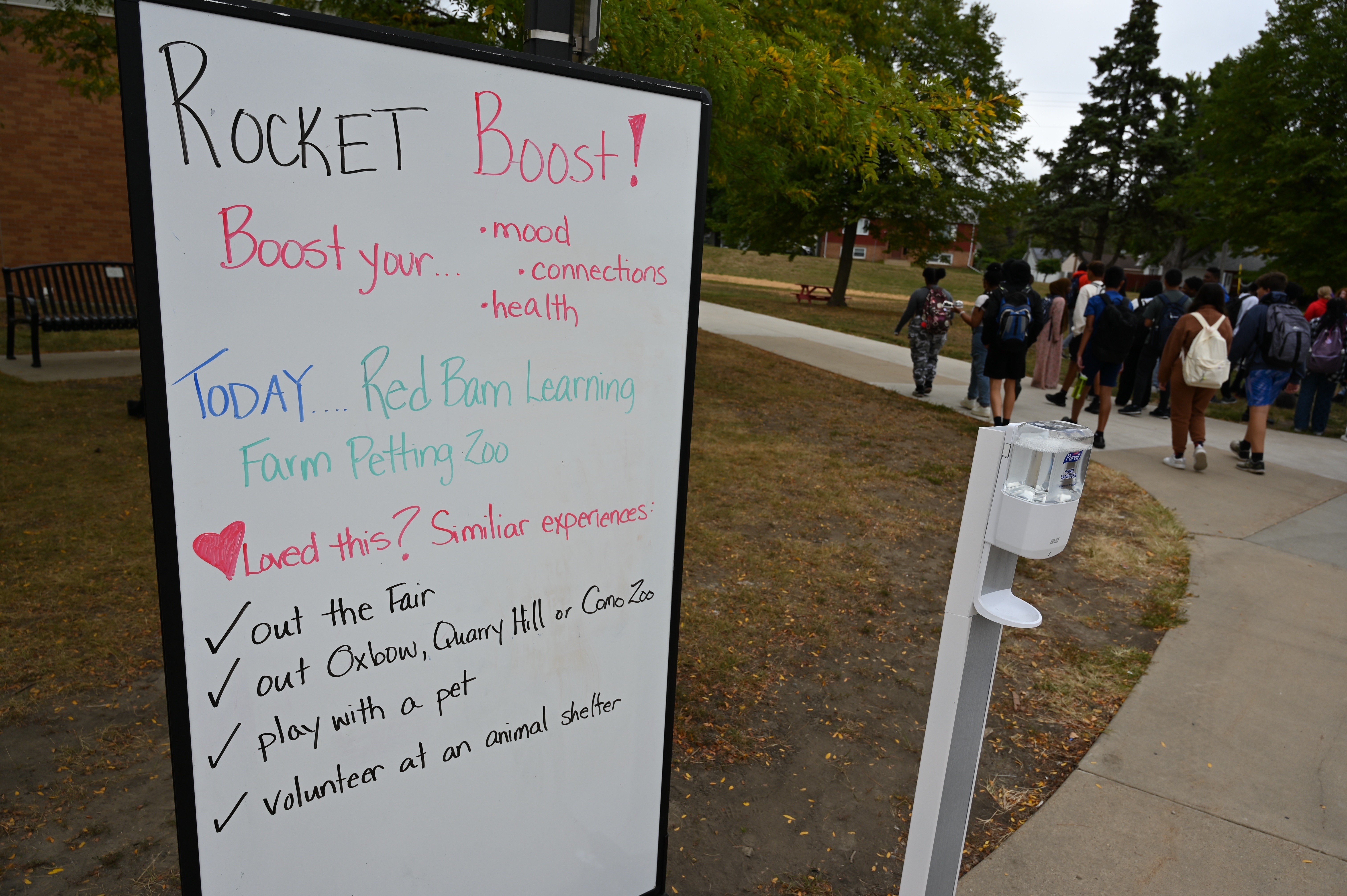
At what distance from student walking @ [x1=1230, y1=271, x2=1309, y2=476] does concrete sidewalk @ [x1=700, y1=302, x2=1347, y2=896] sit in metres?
1.53

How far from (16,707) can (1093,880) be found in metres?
3.86

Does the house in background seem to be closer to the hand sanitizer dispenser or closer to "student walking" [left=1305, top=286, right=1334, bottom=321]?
"student walking" [left=1305, top=286, right=1334, bottom=321]

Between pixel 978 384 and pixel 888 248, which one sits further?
pixel 888 248

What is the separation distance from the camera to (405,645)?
6.17 feet

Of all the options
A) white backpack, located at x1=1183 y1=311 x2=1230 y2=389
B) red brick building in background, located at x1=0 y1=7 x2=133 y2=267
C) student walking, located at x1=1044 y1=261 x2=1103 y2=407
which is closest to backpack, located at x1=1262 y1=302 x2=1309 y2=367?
white backpack, located at x1=1183 y1=311 x2=1230 y2=389

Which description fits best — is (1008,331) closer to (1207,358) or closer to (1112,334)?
(1112,334)

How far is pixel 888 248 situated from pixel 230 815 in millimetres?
27879

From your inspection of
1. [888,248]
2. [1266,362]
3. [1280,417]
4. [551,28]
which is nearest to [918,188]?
[888,248]

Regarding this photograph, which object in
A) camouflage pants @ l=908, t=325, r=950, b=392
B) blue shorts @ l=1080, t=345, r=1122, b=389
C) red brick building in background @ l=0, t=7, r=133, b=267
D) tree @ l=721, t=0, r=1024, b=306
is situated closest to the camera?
blue shorts @ l=1080, t=345, r=1122, b=389

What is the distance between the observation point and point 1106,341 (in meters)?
7.85

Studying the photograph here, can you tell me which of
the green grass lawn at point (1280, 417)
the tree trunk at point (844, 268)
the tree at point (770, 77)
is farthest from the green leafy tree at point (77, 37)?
the tree trunk at point (844, 268)

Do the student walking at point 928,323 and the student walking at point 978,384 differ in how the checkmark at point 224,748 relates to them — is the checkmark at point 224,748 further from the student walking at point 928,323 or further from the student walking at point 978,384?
the student walking at point 928,323

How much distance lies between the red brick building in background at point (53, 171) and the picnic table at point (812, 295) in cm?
1732

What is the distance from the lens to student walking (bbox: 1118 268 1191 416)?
10.0 meters
